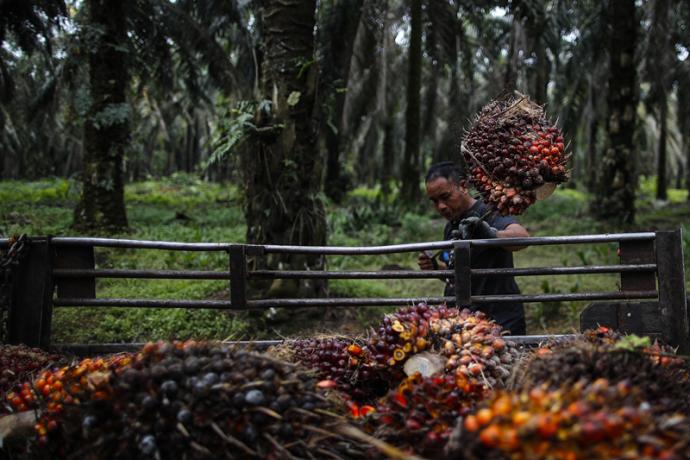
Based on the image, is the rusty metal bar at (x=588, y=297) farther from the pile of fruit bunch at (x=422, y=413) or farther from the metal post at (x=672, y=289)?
the pile of fruit bunch at (x=422, y=413)

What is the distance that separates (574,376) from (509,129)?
134 cm

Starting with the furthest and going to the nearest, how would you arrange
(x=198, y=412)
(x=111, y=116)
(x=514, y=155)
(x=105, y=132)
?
(x=105, y=132) → (x=111, y=116) → (x=514, y=155) → (x=198, y=412)

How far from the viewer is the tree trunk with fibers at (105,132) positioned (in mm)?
9203

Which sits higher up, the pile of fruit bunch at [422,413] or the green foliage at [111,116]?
the green foliage at [111,116]

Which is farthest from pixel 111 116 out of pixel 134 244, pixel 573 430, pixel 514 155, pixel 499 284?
pixel 573 430

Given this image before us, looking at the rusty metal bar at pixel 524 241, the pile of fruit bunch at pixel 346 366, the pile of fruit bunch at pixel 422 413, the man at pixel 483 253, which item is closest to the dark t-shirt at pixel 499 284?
the man at pixel 483 253

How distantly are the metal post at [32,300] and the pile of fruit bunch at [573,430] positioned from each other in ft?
7.16

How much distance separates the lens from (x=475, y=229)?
10.0 feet

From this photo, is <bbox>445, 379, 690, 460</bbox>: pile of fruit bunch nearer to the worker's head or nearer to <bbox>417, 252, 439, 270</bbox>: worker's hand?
<bbox>417, 252, 439, 270</bbox>: worker's hand

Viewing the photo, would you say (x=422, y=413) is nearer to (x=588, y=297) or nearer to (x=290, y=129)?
(x=588, y=297)

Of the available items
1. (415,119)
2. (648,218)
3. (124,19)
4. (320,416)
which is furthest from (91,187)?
(648,218)

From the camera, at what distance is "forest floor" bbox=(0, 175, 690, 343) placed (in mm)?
5852

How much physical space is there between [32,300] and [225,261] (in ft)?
16.5

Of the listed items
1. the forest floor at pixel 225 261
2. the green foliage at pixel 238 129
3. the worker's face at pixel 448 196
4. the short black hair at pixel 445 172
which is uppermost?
the green foliage at pixel 238 129
